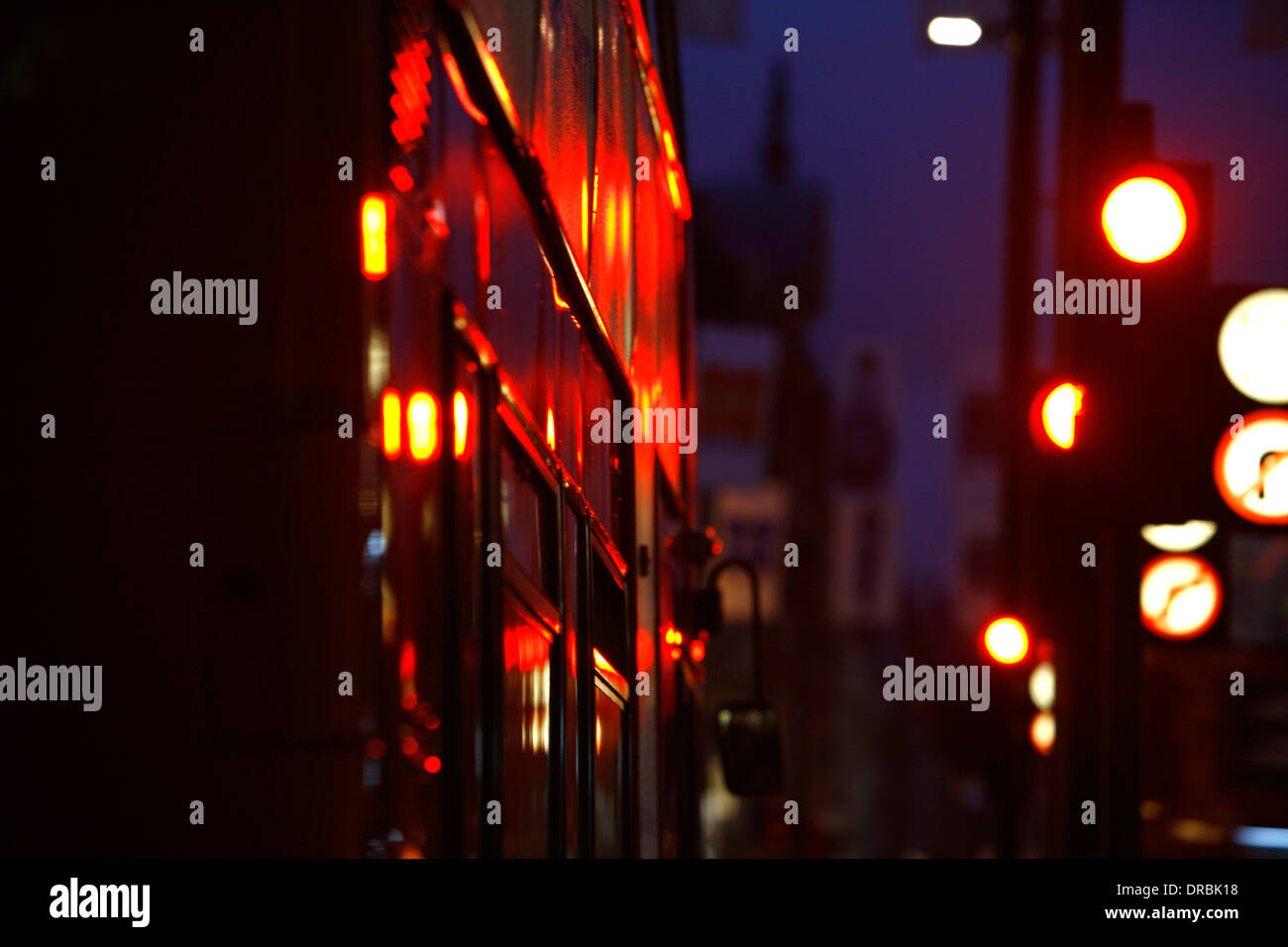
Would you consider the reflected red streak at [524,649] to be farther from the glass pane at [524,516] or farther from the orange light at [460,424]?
the orange light at [460,424]

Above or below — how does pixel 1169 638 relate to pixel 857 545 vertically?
below

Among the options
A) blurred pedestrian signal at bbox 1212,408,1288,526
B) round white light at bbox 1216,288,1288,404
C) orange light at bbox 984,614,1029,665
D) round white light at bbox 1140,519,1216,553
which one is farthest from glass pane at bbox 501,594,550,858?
orange light at bbox 984,614,1029,665

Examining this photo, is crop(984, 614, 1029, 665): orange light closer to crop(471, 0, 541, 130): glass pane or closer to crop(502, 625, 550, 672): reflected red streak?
crop(502, 625, 550, 672): reflected red streak

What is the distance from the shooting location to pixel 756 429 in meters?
16.2

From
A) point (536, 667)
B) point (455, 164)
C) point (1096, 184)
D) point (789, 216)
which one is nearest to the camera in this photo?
point (455, 164)

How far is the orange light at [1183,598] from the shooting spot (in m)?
7.02

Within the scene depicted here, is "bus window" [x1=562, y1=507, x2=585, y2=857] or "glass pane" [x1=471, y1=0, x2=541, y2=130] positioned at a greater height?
"glass pane" [x1=471, y1=0, x2=541, y2=130]

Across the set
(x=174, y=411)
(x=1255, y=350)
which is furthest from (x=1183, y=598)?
(x=174, y=411)

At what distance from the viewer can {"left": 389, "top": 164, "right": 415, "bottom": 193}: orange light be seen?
1616 mm

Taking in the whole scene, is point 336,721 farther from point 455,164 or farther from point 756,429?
point 756,429

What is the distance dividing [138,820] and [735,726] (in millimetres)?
3638

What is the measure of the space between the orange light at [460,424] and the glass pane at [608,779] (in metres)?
1.60

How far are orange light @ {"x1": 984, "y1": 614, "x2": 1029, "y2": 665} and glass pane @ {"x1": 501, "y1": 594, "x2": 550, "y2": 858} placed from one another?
6408 millimetres
